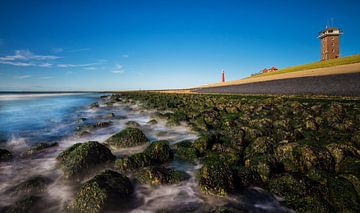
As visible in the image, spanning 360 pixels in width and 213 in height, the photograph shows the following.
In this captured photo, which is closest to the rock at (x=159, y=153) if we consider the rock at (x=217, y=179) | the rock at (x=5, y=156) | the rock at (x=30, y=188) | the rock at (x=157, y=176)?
the rock at (x=157, y=176)

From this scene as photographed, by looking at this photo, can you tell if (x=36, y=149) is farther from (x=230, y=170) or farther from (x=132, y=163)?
(x=230, y=170)

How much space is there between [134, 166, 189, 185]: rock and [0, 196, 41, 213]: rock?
6.16ft

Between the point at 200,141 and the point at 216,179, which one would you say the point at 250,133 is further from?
the point at 216,179

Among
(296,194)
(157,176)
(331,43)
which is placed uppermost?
(331,43)

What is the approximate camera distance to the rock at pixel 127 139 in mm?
6969

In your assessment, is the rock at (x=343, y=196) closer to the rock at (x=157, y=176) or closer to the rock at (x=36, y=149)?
the rock at (x=157, y=176)

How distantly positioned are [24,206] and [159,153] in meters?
2.96

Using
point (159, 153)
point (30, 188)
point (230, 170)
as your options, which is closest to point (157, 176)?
point (159, 153)

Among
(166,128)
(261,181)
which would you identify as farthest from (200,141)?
(166,128)

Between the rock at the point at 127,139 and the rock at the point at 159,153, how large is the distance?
1603 millimetres

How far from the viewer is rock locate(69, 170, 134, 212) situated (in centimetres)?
346

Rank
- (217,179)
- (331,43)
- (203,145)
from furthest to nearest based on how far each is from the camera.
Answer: (331,43)
(203,145)
(217,179)

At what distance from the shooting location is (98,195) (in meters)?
3.52

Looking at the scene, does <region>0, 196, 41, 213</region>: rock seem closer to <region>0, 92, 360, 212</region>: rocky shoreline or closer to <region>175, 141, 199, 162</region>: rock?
<region>0, 92, 360, 212</region>: rocky shoreline
